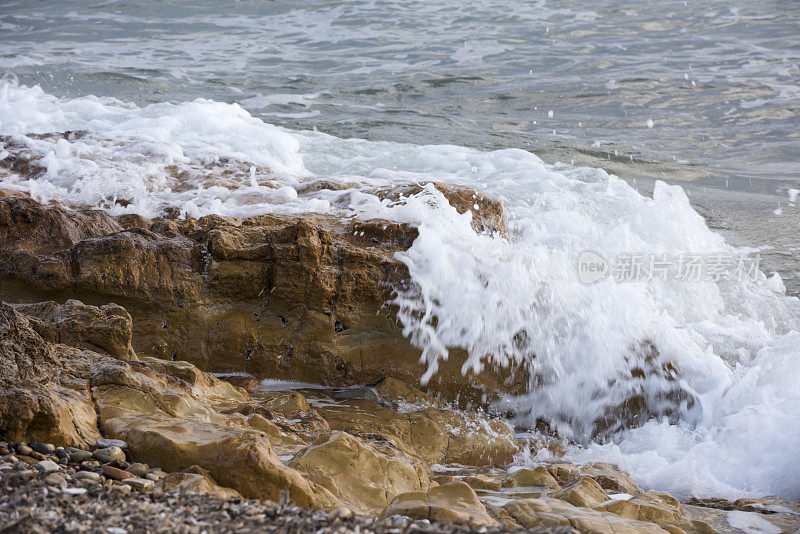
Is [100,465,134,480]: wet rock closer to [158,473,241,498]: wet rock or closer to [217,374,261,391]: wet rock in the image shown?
[158,473,241,498]: wet rock

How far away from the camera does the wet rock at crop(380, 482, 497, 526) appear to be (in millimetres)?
2229

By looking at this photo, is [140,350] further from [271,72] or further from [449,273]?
[271,72]

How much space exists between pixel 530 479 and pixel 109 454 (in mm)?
1743

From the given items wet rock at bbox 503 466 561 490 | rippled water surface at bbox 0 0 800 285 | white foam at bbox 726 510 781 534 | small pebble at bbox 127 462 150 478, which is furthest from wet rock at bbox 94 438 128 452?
rippled water surface at bbox 0 0 800 285

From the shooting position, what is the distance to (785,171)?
8.54m

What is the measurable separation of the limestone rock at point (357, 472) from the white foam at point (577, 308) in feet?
4.10

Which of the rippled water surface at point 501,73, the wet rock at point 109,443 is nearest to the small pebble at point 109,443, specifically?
the wet rock at point 109,443

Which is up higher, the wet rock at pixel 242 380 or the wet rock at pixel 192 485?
the wet rock at pixel 192 485

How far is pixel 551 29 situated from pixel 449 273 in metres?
13.4

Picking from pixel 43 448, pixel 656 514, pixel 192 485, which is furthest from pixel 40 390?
pixel 656 514

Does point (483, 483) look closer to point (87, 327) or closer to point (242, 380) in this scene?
point (242, 380)

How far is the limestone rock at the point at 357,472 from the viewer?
8.51 feet

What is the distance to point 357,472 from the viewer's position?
271 centimetres

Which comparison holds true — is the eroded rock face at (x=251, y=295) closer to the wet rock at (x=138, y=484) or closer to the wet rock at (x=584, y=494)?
the wet rock at (x=584, y=494)
